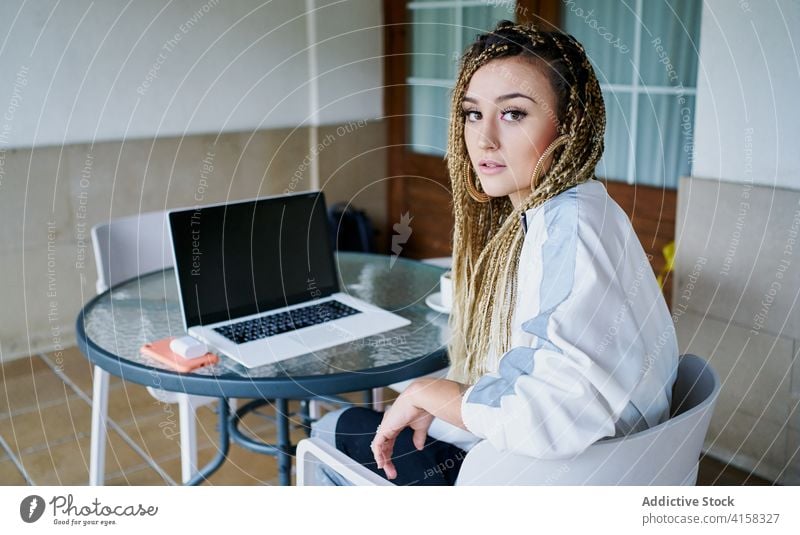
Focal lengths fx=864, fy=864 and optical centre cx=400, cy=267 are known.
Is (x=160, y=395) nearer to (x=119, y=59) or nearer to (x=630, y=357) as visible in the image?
(x=630, y=357)

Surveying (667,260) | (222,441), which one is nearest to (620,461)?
(222,441)

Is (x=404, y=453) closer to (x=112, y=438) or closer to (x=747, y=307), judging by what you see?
(x=747, y=307)

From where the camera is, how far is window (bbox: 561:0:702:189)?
277cm

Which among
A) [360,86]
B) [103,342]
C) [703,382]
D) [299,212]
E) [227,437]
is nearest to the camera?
[703,382]

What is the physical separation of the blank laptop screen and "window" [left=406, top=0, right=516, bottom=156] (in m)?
1.85

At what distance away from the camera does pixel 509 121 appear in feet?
4.08

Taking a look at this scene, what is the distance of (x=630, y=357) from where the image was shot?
1.05m

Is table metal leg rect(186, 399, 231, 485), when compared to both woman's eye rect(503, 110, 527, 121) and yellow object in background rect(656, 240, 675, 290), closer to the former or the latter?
woman's eye rect(503, 110, 527, 121)

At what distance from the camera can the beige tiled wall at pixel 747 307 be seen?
6.77 ft

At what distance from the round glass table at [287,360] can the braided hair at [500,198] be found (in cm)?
11

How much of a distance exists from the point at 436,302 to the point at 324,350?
0.36 metres

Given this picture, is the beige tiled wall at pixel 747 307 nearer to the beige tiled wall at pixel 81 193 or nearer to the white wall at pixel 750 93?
the white wall at pixel 750 93
